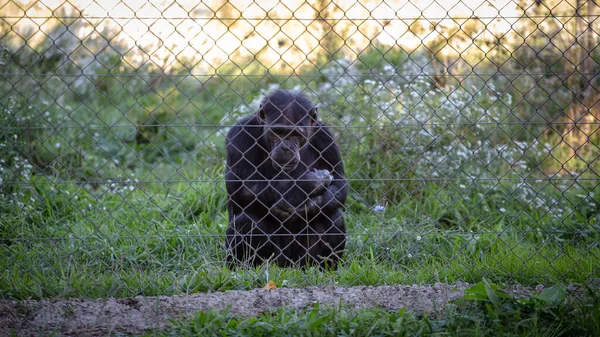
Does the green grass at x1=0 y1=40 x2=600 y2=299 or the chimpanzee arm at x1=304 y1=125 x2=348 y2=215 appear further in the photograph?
the chimpanzee arm at x1=304 y1=125 x2=348 y2=215

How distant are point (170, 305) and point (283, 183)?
1710mm

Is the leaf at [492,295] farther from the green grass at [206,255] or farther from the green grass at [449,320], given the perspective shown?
the green grass at [206,255]

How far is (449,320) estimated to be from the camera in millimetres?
3160

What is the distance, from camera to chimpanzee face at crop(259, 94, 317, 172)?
4.41 m

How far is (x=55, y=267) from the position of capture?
385 cm

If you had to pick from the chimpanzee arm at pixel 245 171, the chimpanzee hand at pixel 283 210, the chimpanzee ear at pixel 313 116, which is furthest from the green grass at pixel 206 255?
the chimpanzee ear at pixel 313 116

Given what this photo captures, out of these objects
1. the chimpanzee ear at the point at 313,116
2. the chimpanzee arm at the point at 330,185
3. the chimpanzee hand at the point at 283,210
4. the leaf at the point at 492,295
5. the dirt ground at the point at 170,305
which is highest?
the chimpanzee ear at the point at 313,116

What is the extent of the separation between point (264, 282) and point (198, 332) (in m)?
0.87

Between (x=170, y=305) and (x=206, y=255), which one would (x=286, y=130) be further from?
(x=170, y=305)

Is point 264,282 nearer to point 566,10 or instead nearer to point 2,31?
point 2,31

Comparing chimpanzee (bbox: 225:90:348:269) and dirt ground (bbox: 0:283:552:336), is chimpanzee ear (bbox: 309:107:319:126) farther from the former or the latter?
dirt ground (bbox: 0:283:552:336)

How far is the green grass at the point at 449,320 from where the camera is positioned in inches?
117

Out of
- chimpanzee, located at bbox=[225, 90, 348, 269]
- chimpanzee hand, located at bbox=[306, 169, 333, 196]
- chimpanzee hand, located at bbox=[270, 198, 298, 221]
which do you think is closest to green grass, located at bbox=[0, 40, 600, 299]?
chimpanzee, located at bbox=[225, 90, 348, 269]

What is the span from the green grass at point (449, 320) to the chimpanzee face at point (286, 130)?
140 centimetres
